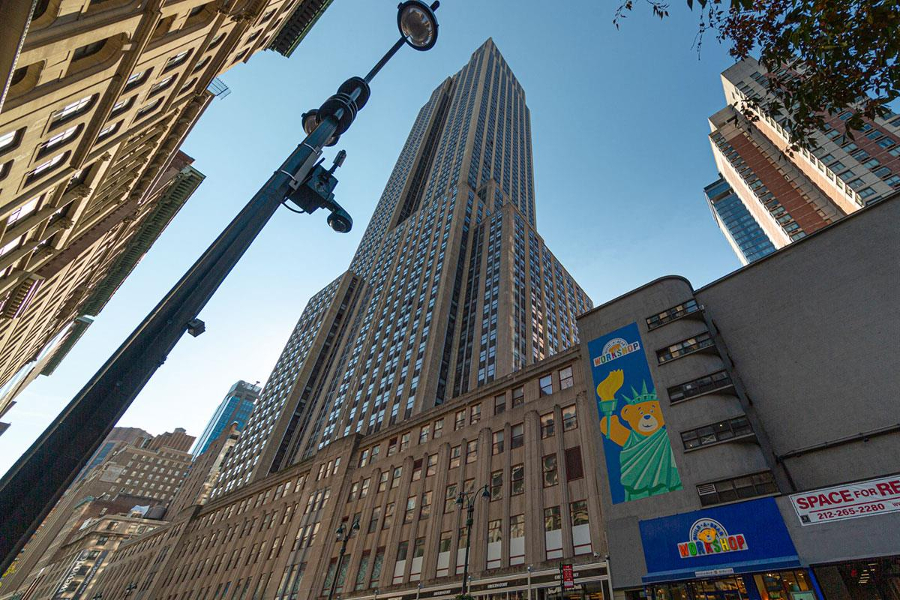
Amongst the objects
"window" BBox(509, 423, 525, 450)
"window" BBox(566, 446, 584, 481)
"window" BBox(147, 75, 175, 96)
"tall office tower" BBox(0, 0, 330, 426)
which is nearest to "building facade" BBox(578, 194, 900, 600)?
"window" BBox(566, 446, 584, 481)

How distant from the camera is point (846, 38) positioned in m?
9.48

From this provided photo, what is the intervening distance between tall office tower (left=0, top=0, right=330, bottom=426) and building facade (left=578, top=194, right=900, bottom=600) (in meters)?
29.3

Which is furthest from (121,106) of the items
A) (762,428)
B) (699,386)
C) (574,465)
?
(762,428)

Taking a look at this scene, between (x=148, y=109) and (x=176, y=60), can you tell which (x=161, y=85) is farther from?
(x=148, y=109)

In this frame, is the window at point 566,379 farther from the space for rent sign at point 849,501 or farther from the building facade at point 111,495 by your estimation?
the building facade at point 111,495

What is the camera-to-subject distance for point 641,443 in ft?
85.4

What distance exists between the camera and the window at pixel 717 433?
2330 centimetres

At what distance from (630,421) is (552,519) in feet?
25.9

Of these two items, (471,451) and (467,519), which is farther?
(471,451)

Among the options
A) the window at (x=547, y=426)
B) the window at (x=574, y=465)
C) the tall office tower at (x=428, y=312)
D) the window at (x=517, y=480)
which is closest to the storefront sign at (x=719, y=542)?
the window at (x=574, y=465)

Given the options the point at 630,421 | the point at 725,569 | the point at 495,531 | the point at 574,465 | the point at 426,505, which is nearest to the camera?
the point at 725,569

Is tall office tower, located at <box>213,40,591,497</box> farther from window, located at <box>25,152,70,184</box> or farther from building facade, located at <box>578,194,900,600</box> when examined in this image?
window, located at <box>25,152,70,184</box>

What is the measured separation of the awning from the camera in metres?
18.5

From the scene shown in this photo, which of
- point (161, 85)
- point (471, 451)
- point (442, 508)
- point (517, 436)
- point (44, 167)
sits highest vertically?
point (161, 85)
